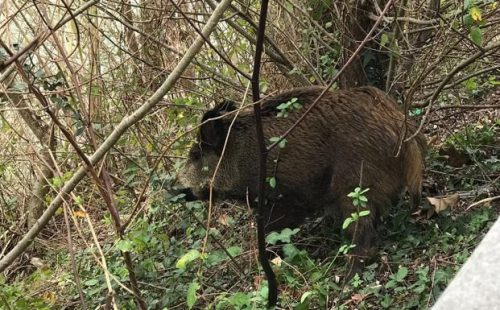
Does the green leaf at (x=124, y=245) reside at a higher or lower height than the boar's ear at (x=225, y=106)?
lower

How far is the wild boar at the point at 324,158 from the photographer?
523 cm

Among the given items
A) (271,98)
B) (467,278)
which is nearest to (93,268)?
(271,98)

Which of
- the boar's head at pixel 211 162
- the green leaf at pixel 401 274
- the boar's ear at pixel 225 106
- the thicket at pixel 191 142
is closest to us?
the thicket at pixel 191 142

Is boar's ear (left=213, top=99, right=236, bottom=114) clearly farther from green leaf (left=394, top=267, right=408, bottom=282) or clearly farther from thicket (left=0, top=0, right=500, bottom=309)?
green leaf (left=394, top=267, right=408, bottom=282)

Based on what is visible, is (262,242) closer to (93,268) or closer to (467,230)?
(467,230)

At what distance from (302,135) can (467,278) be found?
13.9 feet

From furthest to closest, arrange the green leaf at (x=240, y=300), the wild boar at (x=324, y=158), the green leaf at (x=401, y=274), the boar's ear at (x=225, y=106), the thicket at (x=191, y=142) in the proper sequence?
the boar's ear at (x=225, y=106)
the wild boar at (x=324, y=158)
the green leaf at (x=401, y=274)
the thicket at (x=191, y=142)
the green leaf at (x=240, y=300)

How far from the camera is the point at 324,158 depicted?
5.50 metres

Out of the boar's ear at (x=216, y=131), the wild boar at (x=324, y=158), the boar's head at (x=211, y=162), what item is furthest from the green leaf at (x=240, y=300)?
the boar's ear at (x=216, y=131)

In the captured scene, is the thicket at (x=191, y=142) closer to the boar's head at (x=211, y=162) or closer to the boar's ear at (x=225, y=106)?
the boar's head at (x=211, y=162)

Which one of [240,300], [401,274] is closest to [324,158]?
[401,274]

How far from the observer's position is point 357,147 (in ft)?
17.4

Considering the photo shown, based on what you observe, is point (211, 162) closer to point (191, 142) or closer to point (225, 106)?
point (191, 142)

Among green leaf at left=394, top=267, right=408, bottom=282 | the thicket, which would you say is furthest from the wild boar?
green leaf at left=394, top=267, right=408, bottom=282
